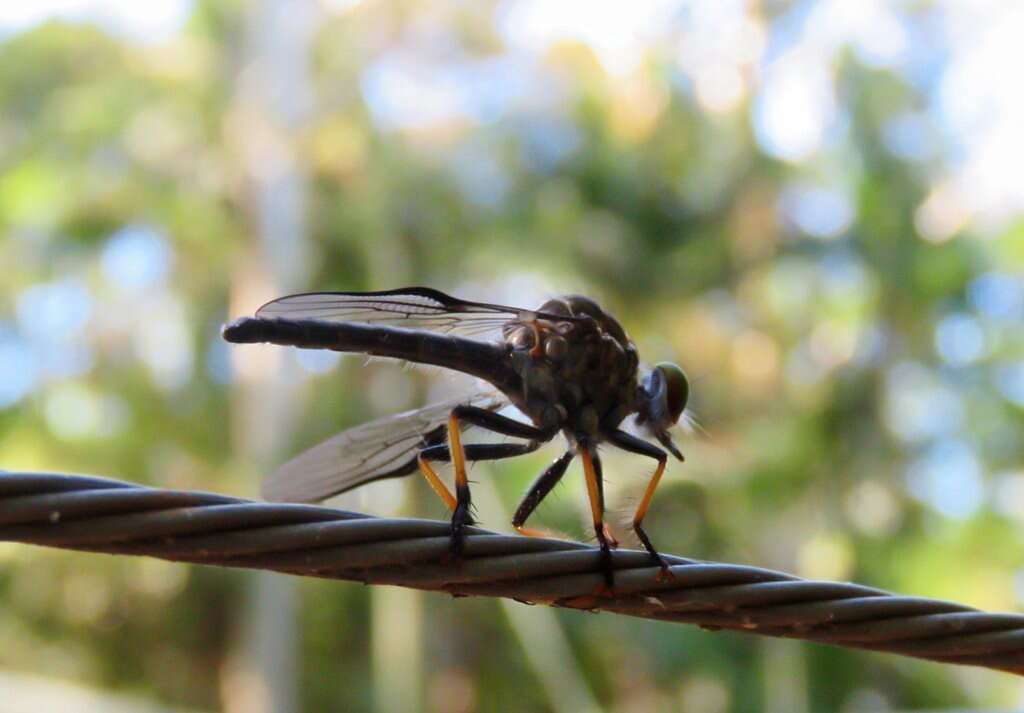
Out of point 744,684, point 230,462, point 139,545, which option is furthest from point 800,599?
point 230,462

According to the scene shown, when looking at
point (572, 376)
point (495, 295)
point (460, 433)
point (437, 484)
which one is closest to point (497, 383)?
point (572, 376)

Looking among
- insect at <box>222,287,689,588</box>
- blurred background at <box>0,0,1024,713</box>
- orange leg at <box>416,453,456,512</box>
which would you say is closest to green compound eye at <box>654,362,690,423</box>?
insect at <box>222,287,689,588</box>

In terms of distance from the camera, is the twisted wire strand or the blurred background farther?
the blurred background

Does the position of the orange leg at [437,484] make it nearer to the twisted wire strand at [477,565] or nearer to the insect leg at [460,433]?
the insect leg at [460,433]

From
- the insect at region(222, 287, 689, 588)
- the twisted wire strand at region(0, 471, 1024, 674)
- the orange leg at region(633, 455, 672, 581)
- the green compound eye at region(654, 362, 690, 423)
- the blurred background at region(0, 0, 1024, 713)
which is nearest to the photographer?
the twisted wire strand at region(0, 471, 1024, 674)

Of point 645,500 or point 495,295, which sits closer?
point 645,500

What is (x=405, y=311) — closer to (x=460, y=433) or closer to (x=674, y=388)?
(x=460, y=433)

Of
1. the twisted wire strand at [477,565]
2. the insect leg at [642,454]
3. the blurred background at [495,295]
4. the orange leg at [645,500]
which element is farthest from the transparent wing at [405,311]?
the blurred background at [495,295]

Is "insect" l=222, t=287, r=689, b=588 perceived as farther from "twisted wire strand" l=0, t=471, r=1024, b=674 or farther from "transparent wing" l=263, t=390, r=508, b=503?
"twisted wire strand" l=0, t=471, r=1024, b=674
